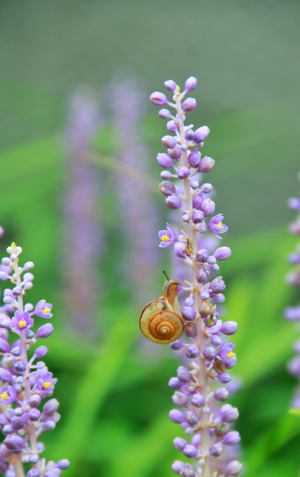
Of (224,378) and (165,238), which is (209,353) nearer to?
(224,378)

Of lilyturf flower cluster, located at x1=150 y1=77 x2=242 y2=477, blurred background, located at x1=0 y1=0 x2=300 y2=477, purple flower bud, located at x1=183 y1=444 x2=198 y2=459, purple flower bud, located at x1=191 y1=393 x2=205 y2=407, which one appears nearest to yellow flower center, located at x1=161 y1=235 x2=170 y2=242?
lilyturf flower cluster, located at x1=150 y1=77 x2=242 y2=477

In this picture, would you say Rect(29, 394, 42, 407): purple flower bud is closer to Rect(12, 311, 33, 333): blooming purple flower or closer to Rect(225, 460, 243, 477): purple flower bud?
Rect(12, 311, 33, 333): blooming purple flower

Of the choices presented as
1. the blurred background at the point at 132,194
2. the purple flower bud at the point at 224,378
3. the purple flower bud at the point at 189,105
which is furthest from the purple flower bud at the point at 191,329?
the blurred background at the point at 132,194

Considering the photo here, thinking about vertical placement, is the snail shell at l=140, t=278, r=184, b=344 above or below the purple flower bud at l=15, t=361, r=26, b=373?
above

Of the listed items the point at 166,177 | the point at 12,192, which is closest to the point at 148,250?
the point at 12,192

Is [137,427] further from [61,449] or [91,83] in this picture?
[91,83]

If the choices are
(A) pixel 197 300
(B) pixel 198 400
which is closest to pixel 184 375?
(B) pixel 198 400

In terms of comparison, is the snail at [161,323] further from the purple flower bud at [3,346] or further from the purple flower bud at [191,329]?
the purple flower bud at [3,346]
